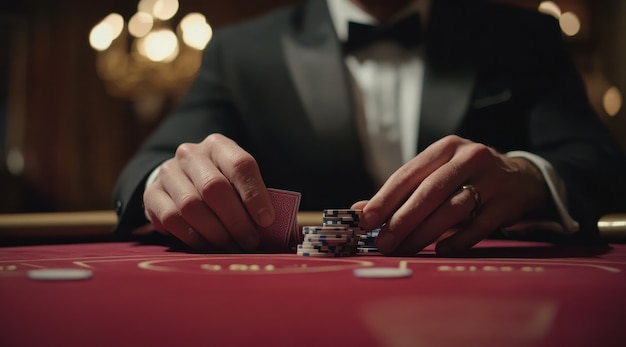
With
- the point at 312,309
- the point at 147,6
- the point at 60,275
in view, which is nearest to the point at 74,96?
the point at 147,6

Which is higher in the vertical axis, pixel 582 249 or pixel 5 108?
pixel 5 108

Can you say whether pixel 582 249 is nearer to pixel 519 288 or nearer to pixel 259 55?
pixel 519 288

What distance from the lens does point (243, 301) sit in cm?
67

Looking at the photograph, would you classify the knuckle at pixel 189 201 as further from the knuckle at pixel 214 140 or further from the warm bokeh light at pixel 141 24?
the warm bokeh light at pixel 141 24

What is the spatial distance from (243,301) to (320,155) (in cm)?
153

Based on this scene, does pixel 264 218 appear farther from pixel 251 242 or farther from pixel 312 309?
pixel 312 309

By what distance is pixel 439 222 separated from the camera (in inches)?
45.6

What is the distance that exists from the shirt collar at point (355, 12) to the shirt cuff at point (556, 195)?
1.11 meters

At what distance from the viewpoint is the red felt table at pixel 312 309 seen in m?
0.60

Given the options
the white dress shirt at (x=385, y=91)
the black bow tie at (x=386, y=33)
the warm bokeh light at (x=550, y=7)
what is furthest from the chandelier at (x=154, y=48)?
the black bow tie at (x=386, y=33)

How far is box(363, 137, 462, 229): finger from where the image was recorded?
3.76 ft

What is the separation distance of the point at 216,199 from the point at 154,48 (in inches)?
237

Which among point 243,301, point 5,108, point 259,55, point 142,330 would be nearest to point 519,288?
point 243,301

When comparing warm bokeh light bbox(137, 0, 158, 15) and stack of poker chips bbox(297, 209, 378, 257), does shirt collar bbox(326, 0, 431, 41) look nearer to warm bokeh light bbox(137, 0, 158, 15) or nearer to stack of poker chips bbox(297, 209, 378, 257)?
stack of poker chips bbox(297, 209, 378, 257)
